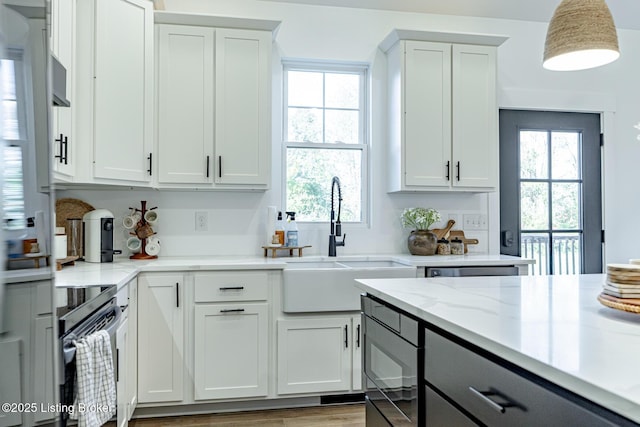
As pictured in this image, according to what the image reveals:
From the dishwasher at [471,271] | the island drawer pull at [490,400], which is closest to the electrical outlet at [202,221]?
the dishwasher at [471,271]

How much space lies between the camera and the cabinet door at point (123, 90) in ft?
8.66

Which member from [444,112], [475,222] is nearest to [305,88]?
[444,112]

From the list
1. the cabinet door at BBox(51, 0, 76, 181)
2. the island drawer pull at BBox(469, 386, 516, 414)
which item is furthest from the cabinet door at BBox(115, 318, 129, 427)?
the island drawer pull at BBox(469, 386, 516, 414)

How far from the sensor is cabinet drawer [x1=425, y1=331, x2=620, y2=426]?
2.67 ft

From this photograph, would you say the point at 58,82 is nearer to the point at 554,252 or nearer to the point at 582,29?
the point at 582,29

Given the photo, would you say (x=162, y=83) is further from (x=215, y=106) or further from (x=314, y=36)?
(x=314, y=36)

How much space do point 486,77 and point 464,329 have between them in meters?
2.80

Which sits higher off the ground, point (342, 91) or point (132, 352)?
point (342, 91)

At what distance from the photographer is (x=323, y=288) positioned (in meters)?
2.84

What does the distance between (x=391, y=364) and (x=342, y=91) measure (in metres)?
2.57

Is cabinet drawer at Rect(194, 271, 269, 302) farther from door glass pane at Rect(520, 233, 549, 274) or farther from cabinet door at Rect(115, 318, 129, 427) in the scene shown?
door glass pane at Rect(520, 233, 549, 274)

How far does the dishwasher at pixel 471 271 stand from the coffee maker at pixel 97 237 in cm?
201

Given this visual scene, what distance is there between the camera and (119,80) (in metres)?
2.74

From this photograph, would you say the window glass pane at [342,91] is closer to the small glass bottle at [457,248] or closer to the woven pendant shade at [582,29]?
the small glass bottle at [457,248]
